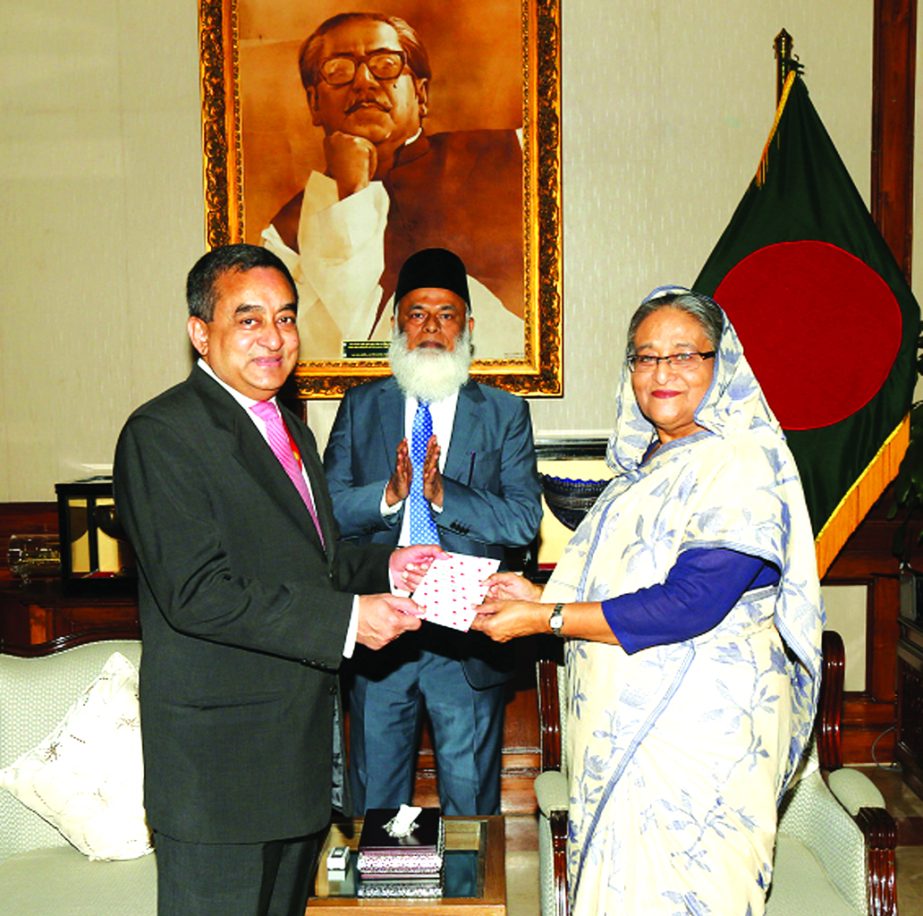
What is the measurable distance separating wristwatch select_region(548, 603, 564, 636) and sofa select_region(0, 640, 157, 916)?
123 centimetres

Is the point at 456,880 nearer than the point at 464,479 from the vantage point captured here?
Yes

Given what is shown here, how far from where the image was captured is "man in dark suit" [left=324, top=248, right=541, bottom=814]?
9.74ft

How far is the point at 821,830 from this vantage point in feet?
8.75

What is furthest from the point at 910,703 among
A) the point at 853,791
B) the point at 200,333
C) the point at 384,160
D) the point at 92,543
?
the point at 200,333

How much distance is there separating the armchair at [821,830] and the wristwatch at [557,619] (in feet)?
1.57

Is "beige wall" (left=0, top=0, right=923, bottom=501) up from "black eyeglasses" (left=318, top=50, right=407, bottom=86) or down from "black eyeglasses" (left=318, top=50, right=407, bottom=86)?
down

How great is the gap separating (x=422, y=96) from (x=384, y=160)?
1.05 ft

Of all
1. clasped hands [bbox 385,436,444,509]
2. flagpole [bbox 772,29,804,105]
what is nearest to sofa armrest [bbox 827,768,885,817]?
clasped hands [bbox 385,436,444,509]

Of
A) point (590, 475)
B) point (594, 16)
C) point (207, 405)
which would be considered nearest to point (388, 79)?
point (594, 16)

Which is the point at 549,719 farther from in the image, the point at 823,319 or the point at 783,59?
the point at 783,59

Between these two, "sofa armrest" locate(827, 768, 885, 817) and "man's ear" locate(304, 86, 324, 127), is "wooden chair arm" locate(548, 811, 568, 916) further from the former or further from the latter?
"man's ear" locate(304, 86, 324, 127)

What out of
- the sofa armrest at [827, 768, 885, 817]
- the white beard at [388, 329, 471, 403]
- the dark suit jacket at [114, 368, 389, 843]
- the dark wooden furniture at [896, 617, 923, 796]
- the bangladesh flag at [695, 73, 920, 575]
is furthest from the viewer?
the dark wooden furniture at [896, 617, 923, 796]

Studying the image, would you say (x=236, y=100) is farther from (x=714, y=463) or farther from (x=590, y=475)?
(x=714, y=463)

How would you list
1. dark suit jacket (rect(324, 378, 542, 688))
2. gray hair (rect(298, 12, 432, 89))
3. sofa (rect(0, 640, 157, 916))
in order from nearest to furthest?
sofa (rect(0, 640, 157, 916)), dark suit jacket (rect(324, 378, 542, 688)), gray hair (rect(298, 12, 432, 89))
